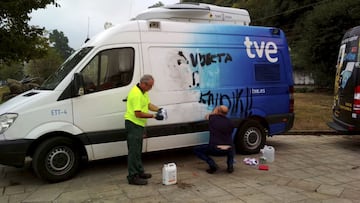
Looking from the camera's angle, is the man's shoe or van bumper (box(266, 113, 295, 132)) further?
van bumper (box(266, 113, 295, 132))

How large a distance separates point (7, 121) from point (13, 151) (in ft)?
1.52

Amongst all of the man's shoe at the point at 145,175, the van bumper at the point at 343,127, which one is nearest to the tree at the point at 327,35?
the van bumper at the point at 343,127

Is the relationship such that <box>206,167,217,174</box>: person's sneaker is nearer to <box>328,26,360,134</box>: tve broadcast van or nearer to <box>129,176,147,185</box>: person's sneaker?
<box>129,176,147,185</box>: person's sneaker

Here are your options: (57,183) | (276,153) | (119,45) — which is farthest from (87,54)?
(276,153)

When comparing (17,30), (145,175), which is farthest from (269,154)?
(17,30)

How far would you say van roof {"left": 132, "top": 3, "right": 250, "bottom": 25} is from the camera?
7480 mm

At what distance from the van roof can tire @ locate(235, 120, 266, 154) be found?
91.8 inches

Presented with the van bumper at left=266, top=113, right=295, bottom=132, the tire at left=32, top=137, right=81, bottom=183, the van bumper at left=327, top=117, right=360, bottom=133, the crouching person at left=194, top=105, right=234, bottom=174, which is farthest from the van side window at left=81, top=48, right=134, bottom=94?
the van bumper at left=327, top=117, right=360, bottom=133

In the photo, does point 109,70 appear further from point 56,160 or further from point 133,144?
point 56,160

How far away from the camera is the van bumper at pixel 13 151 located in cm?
556

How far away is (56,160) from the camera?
5906mm

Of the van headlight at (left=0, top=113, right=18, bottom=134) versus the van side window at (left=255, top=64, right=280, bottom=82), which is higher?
the van side window at (left=255, top=64, right=280, bottom=82)

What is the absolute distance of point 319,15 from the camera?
1020 inches

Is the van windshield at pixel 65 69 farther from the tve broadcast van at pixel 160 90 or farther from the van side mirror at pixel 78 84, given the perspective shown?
the van side mirror at pixel 78 84
